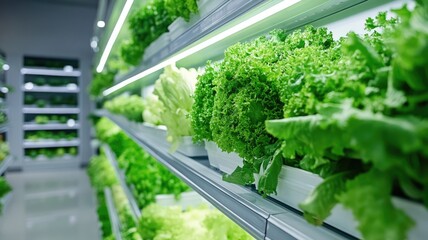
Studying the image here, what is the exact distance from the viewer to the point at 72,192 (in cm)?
640

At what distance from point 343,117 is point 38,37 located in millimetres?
8998

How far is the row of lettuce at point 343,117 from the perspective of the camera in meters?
0.46

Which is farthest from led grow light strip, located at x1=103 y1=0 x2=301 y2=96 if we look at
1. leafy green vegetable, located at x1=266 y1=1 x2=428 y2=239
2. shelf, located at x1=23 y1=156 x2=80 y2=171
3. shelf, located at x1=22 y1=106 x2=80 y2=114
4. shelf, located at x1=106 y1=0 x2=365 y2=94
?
shelf, located at x1=22 y1=106 x2=80 y2=114

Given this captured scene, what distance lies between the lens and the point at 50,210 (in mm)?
5344

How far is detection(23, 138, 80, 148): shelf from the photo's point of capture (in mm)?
8516

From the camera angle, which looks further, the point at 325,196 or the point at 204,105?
the point at 204,105

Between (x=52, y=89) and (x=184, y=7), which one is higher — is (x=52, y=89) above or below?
below

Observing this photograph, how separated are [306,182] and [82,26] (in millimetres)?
8736

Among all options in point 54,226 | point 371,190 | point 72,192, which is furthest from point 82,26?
point 371,190

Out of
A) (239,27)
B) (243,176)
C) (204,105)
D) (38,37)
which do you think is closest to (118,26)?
(204,105)

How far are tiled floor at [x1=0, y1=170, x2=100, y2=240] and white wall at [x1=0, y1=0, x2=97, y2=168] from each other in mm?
1600

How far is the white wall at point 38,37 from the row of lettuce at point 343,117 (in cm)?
832

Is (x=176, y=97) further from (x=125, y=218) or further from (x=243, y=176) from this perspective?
(x=125, y=218)

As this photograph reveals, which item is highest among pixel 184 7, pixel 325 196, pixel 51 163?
pixel 184 7
